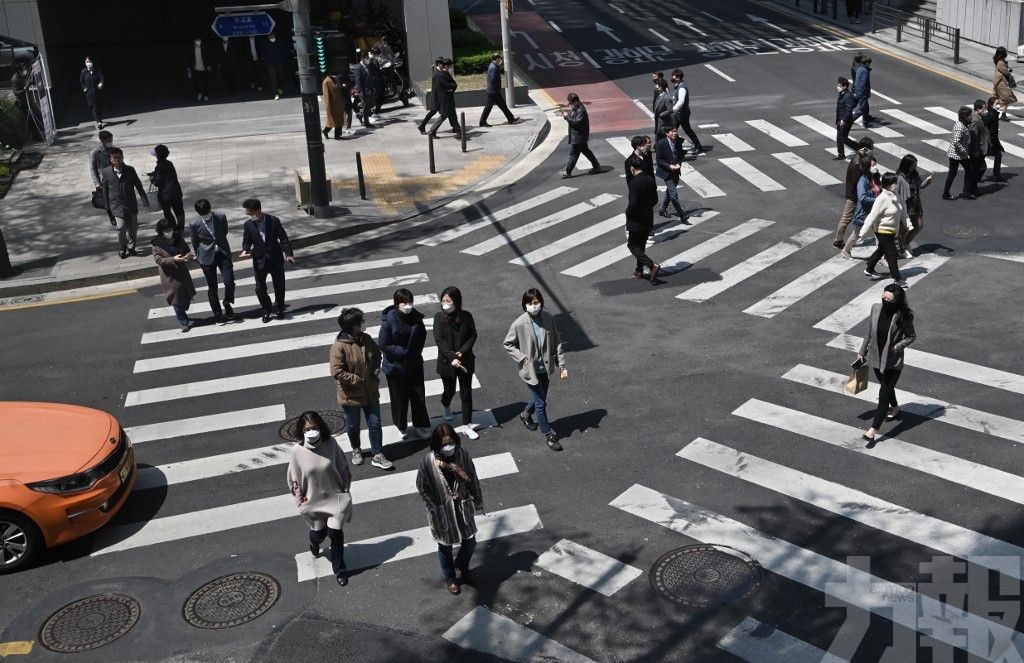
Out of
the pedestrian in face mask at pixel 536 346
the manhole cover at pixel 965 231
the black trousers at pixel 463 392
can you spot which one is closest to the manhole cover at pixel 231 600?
the black trousers at pixel 463 392

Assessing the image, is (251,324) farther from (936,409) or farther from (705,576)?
(936,409)

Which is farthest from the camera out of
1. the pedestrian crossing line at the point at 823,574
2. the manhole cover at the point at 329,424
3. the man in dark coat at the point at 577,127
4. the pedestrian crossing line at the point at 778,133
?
the pedestrian crossing line at the point at 778,133

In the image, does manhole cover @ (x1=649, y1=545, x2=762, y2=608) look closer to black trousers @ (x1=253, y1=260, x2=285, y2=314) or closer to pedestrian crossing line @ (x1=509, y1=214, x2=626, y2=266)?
black trousers @ (x1=253, y1=260, x2=285, y2=314)

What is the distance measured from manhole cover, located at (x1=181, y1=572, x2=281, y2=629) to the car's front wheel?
1662 millimetres

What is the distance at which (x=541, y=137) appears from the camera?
90.2 feet

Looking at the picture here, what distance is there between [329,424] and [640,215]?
615 cm

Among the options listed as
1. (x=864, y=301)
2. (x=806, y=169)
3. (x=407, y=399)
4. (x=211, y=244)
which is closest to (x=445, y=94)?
(x=806, y=169)

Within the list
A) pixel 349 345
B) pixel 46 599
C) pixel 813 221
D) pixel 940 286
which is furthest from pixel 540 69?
pixel 46 599

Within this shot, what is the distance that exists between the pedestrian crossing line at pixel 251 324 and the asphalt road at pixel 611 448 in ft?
0.21

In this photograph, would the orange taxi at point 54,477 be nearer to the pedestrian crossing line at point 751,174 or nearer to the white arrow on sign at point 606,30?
the pedestrian crossing line at point 751,174

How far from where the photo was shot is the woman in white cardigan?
51.2ft

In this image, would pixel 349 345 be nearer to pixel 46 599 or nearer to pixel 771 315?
pixel 46 599

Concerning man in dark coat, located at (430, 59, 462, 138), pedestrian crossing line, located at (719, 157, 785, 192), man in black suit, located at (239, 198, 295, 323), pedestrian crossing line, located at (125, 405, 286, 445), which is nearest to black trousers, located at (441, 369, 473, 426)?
pedestrian crossing line, located at (125, 405, 286, 445)

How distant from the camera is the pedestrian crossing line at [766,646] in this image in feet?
26.9
